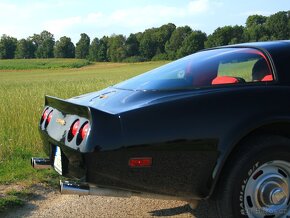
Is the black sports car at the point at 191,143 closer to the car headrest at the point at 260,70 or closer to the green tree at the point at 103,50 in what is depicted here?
the car headrest at the point at 260,70

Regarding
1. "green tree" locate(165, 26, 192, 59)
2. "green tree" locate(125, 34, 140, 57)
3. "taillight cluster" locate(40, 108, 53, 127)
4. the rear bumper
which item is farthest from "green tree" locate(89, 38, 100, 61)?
the rear bumper

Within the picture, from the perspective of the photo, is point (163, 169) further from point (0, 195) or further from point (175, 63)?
point (0, 195)

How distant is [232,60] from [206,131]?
0.99 metres

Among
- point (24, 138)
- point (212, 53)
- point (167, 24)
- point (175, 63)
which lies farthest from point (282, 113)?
point (167, 24)

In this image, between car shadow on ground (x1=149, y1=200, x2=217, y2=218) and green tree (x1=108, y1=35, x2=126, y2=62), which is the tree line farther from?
car shadow on ground (x1=149, y1=200, x2=217, y2=218)

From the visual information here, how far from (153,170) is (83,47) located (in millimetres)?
119596

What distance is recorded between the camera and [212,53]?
12.9ft

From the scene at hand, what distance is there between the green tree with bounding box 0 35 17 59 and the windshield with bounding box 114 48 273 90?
12737 cm

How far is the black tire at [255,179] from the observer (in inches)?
116

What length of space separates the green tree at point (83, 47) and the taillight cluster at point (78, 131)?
114195 millimetres

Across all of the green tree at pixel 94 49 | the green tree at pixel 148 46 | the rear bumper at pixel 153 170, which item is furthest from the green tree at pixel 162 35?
the rear bumper at pixel 153 170

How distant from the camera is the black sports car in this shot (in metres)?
2.76

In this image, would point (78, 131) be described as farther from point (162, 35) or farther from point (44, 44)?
point (44, 44)

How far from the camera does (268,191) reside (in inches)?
122
